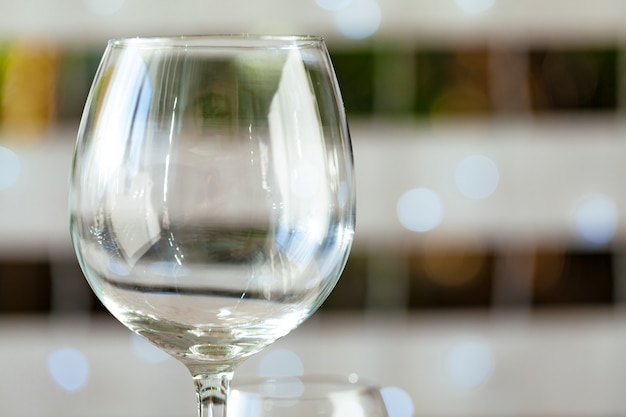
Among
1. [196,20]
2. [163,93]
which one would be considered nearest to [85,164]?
[163,93]

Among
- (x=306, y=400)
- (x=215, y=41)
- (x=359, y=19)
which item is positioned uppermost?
(x=359, y=19)

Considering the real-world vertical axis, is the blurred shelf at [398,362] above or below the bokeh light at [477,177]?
below

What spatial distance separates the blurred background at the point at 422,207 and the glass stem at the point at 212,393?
4.56ft

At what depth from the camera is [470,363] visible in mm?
1783

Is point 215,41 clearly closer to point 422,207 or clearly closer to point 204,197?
point 204,197

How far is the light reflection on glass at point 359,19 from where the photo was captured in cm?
168

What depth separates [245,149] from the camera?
0.93ft

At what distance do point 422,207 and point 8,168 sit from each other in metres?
0.68

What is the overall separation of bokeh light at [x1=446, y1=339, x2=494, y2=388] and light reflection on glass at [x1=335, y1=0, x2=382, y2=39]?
1.79 ft

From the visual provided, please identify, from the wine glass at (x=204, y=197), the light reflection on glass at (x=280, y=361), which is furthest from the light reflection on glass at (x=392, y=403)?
the light reflection on glass at (x=280, y=361)

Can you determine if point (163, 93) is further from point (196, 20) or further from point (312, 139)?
point (196, 20)

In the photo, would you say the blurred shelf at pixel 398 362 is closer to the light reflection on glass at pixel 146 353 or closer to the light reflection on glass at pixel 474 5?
the light reflection on glass at pixel 146 353

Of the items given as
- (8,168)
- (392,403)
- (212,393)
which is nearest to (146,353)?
(8,168)

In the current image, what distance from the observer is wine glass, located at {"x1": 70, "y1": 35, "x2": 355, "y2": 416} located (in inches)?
11.0
